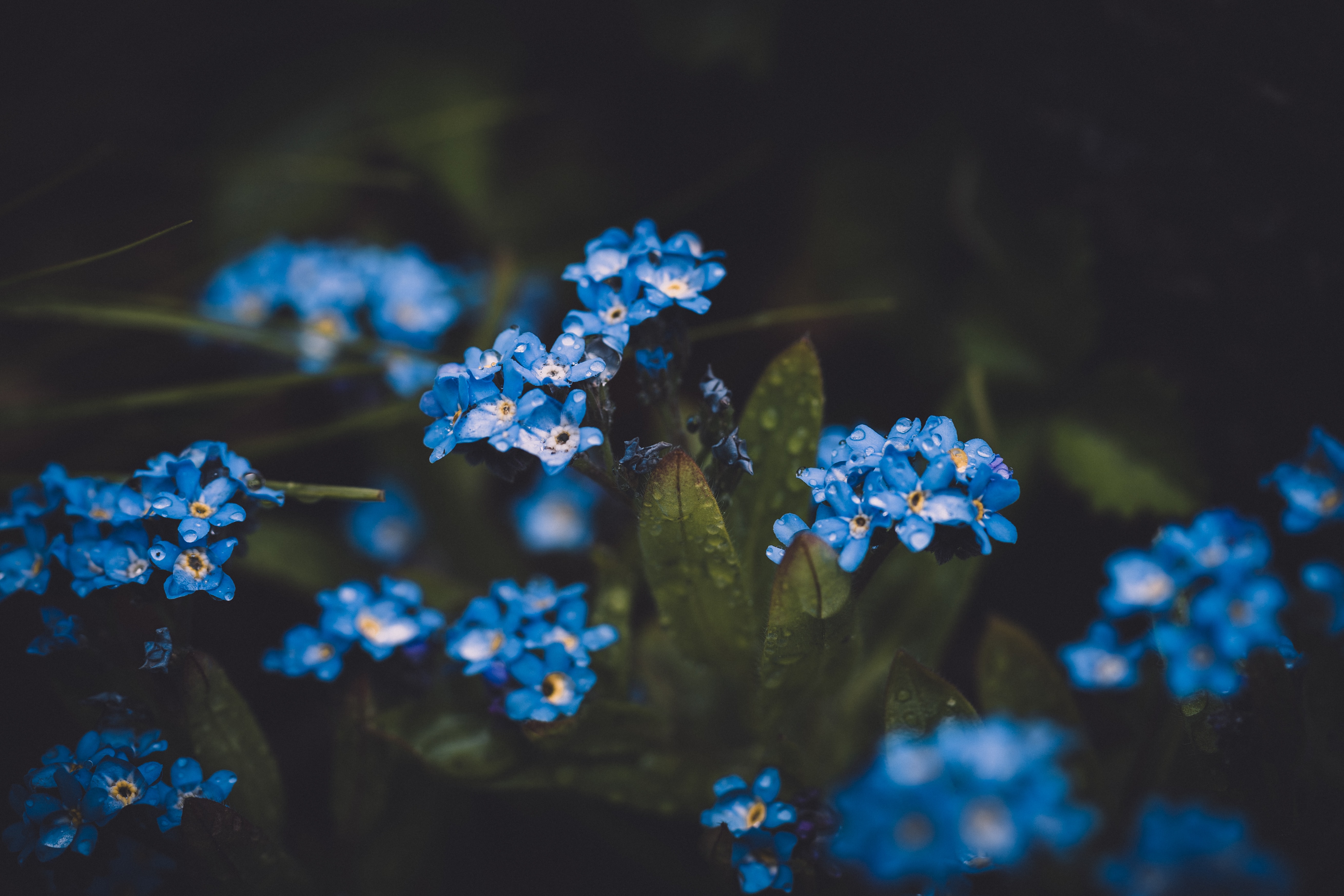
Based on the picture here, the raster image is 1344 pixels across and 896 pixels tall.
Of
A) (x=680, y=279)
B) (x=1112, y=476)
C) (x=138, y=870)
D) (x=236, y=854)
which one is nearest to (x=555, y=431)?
(x=680, y=279)

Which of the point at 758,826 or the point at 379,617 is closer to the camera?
the point at 758,826

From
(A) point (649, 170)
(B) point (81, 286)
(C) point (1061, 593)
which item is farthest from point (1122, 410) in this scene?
(B) point (81, 286)

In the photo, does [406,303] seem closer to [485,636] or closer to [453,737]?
[485,636]

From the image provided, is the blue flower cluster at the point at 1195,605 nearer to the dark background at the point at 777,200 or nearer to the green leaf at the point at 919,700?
the green leaf at the point at 919,700

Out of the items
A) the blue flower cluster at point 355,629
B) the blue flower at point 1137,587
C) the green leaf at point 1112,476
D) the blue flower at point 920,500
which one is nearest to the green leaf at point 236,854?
the blue flower cluster at point 355,629

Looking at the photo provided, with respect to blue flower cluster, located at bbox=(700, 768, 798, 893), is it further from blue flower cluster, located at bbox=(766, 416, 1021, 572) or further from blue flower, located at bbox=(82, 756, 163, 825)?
blue flower, located at bbox=(82, 756, 163, 825)

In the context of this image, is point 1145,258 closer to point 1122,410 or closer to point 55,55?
point 1122,410

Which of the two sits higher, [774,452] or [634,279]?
[634,279]
